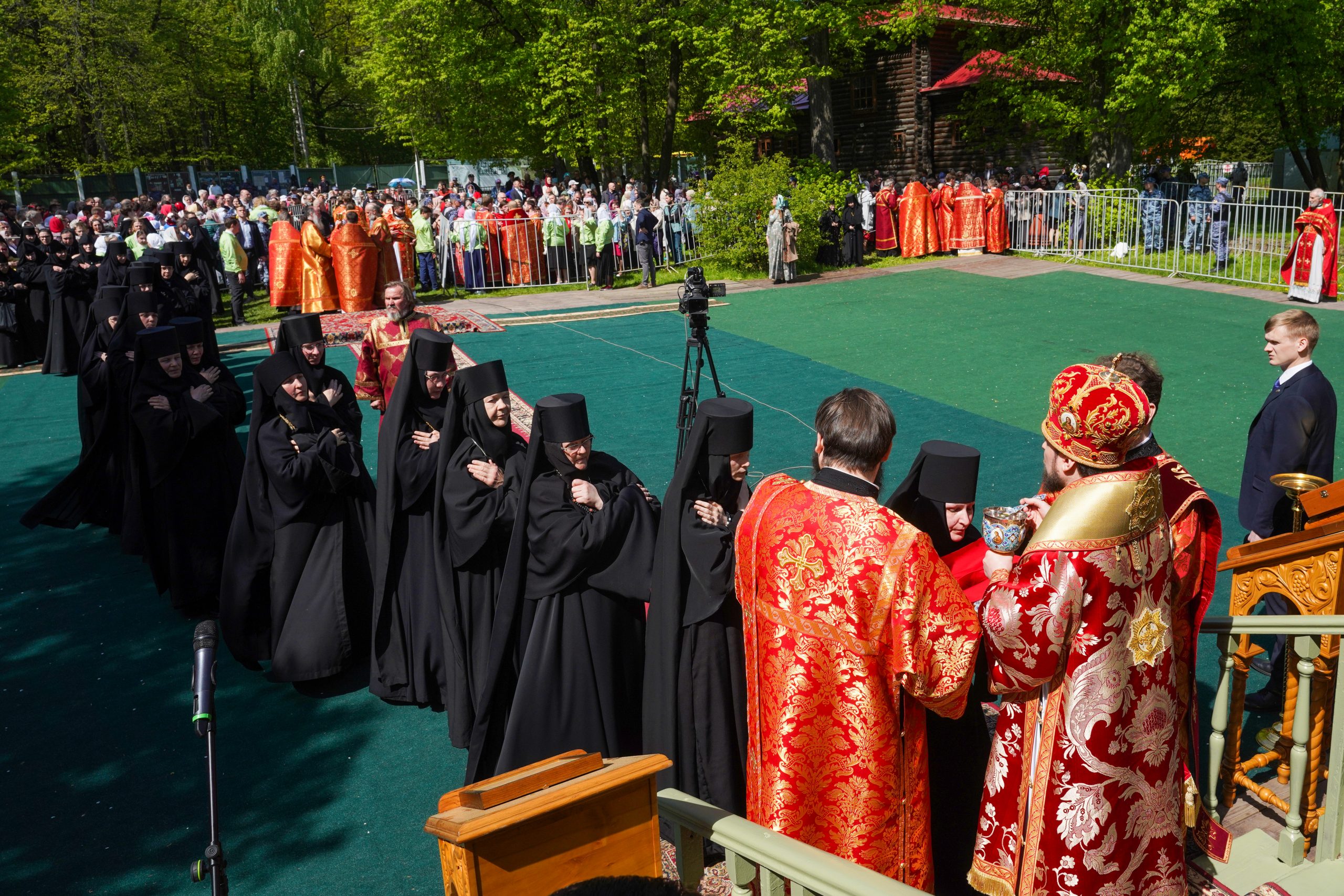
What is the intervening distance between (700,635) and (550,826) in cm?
167

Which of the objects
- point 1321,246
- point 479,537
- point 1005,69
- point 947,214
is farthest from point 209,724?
point 1005,69

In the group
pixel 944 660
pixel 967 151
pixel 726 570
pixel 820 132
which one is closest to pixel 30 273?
pixel 726 570

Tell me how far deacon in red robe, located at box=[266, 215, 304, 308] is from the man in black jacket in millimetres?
15237

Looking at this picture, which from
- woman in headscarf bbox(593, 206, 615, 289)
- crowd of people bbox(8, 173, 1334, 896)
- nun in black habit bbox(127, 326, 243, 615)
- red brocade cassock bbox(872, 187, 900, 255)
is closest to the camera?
crowd of people bbox(8, 173, 1334, 896)

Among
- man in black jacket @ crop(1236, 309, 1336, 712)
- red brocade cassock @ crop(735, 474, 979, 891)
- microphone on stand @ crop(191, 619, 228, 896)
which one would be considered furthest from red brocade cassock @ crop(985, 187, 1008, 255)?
microphone on stand @ crop(191, 619, 228, 896)

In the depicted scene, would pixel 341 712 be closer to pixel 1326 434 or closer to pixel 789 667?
pixel 789 667

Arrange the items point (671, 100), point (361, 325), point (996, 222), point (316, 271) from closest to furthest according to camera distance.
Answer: point (361, 325), point (316, 271), point (996, 222), point (671, 100)

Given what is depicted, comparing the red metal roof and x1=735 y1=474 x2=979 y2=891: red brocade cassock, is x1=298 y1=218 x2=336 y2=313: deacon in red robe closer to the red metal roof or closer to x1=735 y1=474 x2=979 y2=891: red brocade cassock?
x1=735 y1=474 x2=979 y2=891: red brocade cassock

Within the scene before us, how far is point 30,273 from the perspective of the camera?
1481 centimetres

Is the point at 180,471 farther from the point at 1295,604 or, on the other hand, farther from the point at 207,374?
the point at 1295,604

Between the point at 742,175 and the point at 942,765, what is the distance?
59.8 feet

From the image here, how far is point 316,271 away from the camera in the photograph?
16656 mm

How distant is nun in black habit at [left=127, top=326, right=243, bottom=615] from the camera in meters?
6.15

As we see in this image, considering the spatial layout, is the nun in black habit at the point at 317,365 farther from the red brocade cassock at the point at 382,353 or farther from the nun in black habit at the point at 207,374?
the red brocade cassock at the point at 382,353
